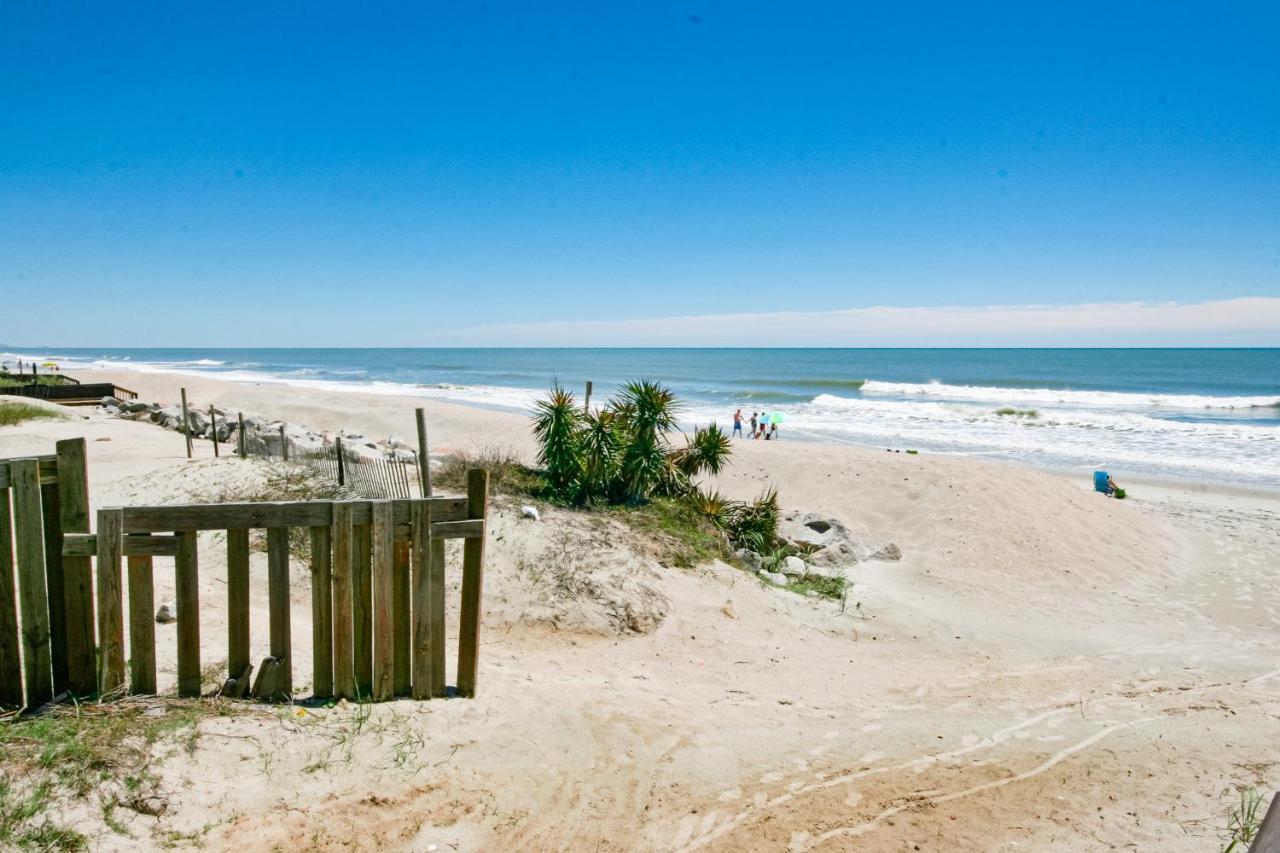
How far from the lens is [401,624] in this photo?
501cm

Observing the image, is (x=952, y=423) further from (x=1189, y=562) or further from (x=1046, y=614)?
(x=1046, y=614)

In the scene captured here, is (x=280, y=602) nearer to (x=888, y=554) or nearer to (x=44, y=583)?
(x=44, y=583)

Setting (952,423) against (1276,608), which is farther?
(952,423)

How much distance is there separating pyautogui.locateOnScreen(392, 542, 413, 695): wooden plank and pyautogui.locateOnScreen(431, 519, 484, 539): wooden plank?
0.21 meters

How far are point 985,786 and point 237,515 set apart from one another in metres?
4.75

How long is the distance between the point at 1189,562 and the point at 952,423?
83.2ft

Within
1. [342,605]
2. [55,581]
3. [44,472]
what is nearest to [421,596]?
[342,605]

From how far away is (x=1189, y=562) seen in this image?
13289 mm

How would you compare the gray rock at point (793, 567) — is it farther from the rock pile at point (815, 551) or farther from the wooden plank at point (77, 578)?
the wooden plank at point (77, 578)

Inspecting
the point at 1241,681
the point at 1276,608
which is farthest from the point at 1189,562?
the point at 1241,681

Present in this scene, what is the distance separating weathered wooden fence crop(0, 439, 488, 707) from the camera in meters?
4.37

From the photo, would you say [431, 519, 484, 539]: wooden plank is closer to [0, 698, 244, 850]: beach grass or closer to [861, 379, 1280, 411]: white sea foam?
[0, 698, 244, 850]: beach grass

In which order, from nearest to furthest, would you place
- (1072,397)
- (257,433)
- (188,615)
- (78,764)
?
(78,764) → (188,615) → (257,433) → (1072,397)

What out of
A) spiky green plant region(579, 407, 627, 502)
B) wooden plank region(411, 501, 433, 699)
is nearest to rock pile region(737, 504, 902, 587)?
spiky green plant region(579, 407, 627, 502)
